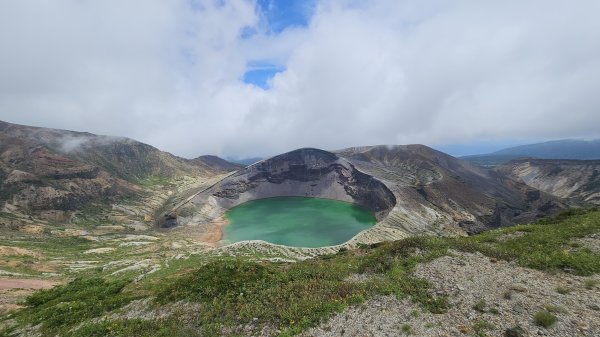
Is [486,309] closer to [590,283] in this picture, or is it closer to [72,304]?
[590,283]

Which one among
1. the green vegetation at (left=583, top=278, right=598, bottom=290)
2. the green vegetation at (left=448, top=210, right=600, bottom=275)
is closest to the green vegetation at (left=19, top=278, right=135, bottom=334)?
the green vegetation at (left=448, top=210, right=600, bottom=275)

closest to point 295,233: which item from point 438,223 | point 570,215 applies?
point 438,223

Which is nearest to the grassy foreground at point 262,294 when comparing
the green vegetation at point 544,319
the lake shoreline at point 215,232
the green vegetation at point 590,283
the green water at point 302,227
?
the green vegetation at point 590,283

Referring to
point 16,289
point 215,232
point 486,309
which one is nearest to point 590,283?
point 486,309

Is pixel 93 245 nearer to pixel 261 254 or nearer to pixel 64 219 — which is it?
pixel 261 254

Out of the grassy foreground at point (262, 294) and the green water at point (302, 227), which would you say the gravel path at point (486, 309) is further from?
the green water at point (302, 227)

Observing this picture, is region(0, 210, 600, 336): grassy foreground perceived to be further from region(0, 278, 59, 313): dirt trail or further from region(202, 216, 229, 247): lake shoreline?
region(202, 216, 229, 247): lake shoreline
